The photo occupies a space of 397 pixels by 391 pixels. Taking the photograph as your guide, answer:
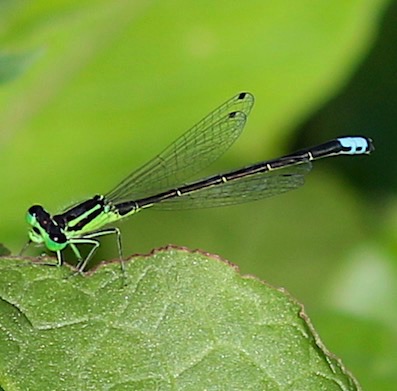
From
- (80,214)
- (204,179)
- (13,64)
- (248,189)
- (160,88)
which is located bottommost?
(248,189)

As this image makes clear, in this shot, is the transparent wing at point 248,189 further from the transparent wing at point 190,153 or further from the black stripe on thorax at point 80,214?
the black stripe on thorax at point 80,214

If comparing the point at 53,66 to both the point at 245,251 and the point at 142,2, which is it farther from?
the point at 245,251

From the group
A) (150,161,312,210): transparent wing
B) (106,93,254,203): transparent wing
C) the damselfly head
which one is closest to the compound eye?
the damselfly head

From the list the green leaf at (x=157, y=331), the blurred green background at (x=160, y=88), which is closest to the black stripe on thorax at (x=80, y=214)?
the blurred green background at (x=160, y=88)

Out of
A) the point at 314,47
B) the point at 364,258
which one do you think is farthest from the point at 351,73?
the point at 364,258

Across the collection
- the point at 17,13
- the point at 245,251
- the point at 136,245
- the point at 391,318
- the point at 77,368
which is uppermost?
the point at 17,13

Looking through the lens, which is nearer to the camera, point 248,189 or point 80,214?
point 80,214

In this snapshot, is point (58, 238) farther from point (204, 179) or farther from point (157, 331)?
point (157, 331)

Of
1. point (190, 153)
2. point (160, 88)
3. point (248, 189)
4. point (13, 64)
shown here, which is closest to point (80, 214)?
point (13, 64)
